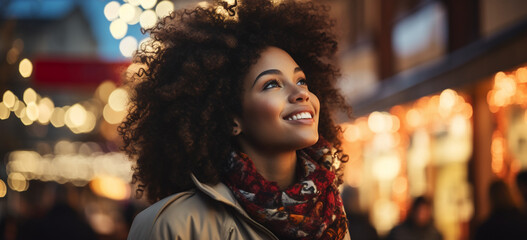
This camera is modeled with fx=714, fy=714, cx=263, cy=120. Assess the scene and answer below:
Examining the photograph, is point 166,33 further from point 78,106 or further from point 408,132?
point 78,106

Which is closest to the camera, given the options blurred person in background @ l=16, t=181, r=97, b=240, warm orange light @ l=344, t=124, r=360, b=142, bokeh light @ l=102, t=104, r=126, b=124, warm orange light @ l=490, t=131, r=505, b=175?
blurred person in background @ l=16, t=181, r=97, b=240

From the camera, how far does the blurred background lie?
7.52 meters

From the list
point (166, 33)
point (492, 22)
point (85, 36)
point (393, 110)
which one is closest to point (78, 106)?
point (393, 110)

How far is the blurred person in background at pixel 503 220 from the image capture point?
5758mm

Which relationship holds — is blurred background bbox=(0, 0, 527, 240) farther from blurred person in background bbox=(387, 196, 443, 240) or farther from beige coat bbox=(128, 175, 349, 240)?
beige coat bbox=(128, 175, 349, 240)

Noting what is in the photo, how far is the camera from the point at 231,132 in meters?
2.76

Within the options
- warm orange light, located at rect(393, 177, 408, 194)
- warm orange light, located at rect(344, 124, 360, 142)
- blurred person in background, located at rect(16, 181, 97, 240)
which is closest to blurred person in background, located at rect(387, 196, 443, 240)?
blurred person in background, located at rect(16, 181, 97, 240)

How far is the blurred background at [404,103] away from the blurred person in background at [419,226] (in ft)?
0.36

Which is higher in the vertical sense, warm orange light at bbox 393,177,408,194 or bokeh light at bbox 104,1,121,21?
bokeh light at bbox 104,1,121,21

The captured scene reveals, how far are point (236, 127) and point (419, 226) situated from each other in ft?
17.0

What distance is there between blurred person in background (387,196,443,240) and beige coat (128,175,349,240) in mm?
5183

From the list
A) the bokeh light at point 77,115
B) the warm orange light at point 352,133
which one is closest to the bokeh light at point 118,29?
the warm orange light at point 352,133

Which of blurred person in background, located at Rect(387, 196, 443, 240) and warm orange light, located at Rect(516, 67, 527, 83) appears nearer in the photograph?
blurred person in background, located at Rect(387, 196, 443, 240)

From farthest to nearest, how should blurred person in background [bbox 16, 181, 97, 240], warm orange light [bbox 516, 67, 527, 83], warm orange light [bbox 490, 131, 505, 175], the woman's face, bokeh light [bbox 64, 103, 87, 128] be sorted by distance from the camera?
bokeh light [bbox 64, 103, 87, 128] < warm orange light [bbox 490, 131, 505, 175] < warm orange light [bbox 516, 67, 527, 83] < blurred person in background [bbox 16, 181, 97, 240] < the woman's face
